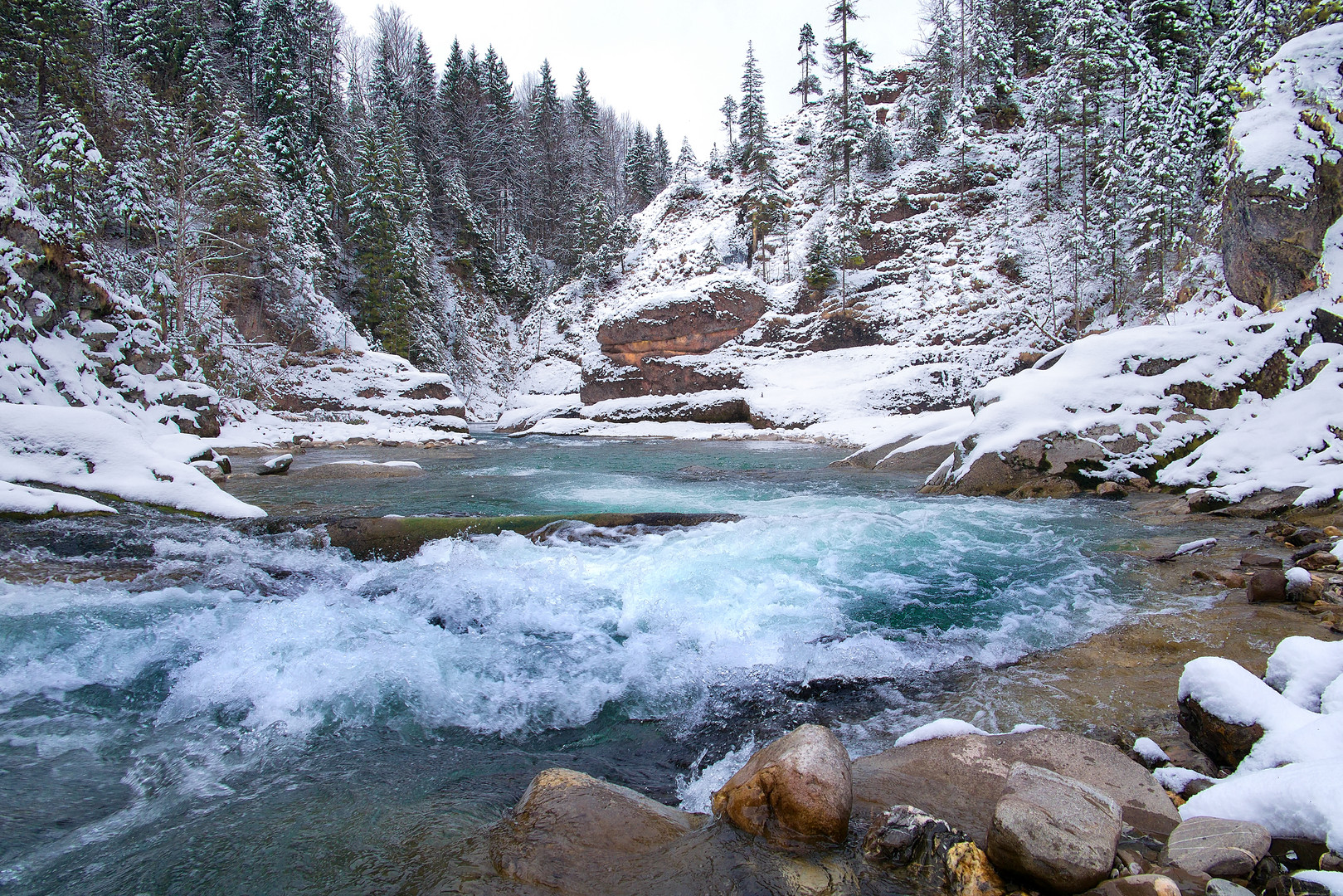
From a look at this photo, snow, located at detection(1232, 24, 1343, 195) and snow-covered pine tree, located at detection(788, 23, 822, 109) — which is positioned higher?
snow-covered pine tree, located at detection(788, 23, 822, 109)

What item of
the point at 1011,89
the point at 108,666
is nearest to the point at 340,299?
the point at 108,666

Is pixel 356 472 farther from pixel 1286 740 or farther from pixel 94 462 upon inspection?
pixel 1286 740

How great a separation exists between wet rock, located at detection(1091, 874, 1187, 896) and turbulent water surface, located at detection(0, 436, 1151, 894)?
1.32 metres

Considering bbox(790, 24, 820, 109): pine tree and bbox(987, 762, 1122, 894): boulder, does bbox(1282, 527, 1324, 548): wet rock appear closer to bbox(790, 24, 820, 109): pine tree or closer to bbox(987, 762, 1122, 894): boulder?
bbox(987, 762, 1122, 894): boulder

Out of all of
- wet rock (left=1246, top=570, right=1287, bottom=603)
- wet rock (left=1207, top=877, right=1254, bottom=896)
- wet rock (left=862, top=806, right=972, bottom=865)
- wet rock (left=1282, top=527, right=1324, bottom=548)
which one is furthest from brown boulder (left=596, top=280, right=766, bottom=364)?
wet rock (left=1207, top=877, right=1254, bottom=896)

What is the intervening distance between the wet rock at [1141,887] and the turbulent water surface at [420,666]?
1319mm

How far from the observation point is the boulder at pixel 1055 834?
1676 millimetres

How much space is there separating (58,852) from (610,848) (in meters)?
2.04

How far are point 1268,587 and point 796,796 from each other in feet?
13.4

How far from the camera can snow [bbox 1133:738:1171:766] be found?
2.51 m

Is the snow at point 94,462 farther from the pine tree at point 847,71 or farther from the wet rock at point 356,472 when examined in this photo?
the pine tree at point 847,71

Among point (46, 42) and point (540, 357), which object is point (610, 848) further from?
point (540, 357)

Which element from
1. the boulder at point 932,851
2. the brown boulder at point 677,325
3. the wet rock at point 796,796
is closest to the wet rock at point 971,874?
the boulder at point 932,851

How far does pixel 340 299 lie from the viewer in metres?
33.6
